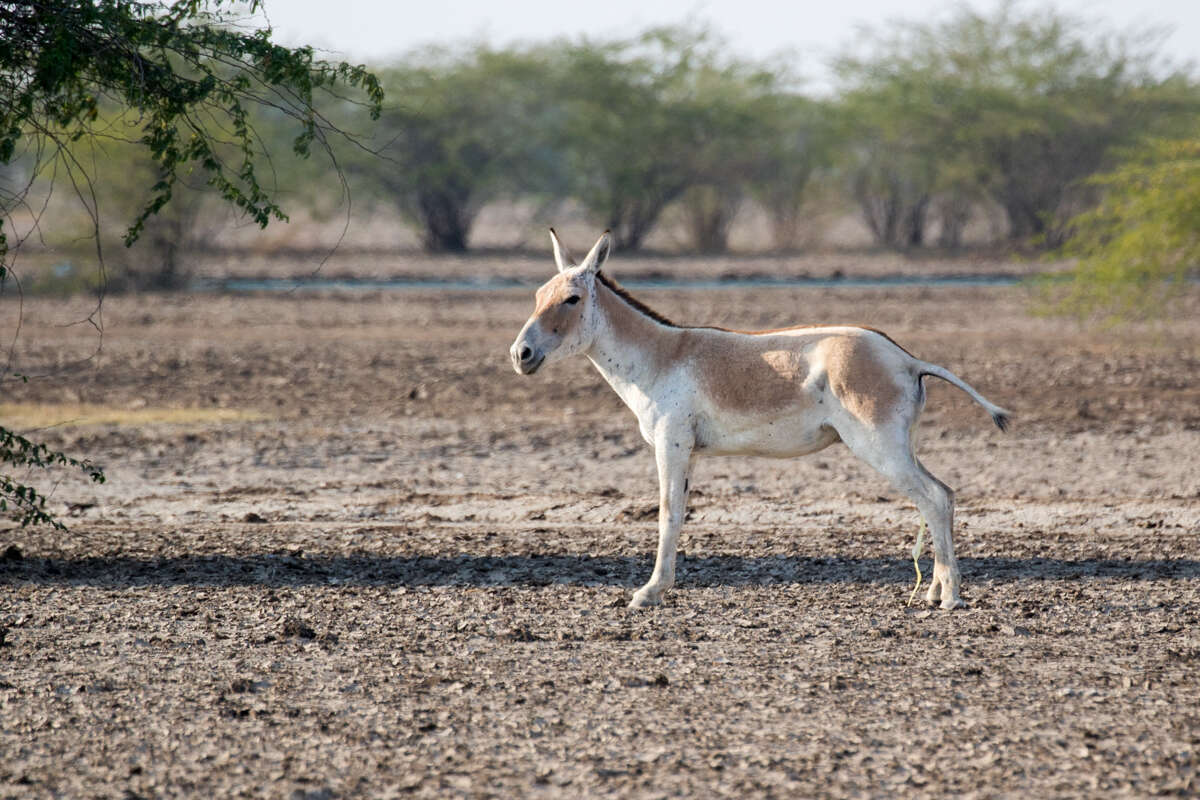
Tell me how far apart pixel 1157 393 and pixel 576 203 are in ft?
93.0

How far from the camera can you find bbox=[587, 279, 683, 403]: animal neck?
7.89 m

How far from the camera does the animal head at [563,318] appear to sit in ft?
24.8

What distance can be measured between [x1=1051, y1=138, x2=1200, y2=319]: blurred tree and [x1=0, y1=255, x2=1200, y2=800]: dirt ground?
6.97 ft

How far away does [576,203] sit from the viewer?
42.5 metres

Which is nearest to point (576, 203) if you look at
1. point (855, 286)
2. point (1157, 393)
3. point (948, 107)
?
point (948, 107)

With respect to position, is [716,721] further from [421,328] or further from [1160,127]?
[1160,127]

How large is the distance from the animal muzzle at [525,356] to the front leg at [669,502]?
0.80m

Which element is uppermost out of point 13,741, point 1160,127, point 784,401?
point 1160,127

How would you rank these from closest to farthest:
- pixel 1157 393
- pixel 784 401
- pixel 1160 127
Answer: pixel 784 401 < pixel 1157 393 < pixel 1160 127

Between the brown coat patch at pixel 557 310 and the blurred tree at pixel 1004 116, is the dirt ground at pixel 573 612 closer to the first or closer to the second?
the brown coat patch at pixel 557 310

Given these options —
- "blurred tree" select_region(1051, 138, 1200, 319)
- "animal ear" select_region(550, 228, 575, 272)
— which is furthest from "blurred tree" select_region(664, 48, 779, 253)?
"animal ear" select_region(550, 228, 575, 272)

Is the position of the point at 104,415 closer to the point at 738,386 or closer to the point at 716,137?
the point at 738,386

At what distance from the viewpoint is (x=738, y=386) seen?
7645 millimetres

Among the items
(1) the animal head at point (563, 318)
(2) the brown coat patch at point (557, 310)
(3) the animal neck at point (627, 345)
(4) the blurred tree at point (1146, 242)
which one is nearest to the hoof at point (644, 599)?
(3) the animal neck at point (627, 345)
